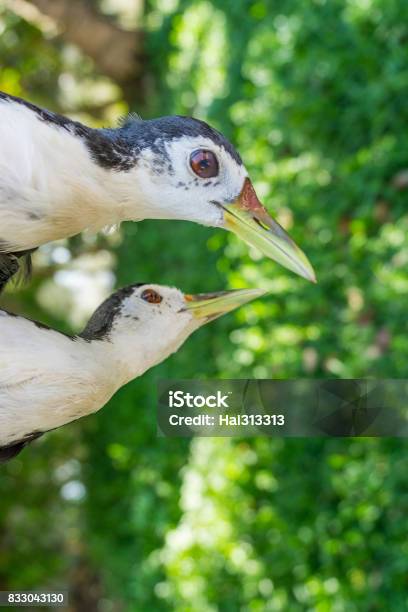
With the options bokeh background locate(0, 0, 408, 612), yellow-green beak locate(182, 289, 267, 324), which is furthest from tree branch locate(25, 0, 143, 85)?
yellow-green beak locate(182, 289, 267, 324)

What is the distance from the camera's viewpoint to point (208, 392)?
1.97m

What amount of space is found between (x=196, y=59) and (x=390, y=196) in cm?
119

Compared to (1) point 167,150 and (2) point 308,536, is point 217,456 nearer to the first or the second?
(2) point 308,536

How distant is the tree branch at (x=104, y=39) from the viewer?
12.8 feet

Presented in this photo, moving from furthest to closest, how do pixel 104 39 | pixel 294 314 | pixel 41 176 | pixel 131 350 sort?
1. pixel 104 39
2. pixel 294 314
3. pixel 131 350
4. pixel 41 176

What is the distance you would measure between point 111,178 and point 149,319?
197 mm

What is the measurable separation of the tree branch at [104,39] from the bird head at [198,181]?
10.3ft

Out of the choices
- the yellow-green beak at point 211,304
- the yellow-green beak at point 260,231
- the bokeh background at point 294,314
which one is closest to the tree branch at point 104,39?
the bokeh background at point 294,314

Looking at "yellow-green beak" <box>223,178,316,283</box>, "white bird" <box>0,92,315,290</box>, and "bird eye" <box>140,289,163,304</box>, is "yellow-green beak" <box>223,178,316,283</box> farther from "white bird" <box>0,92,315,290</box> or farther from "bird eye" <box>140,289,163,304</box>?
"bird eye" <box>140,289,163,304</box>

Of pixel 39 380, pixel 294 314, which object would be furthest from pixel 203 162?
pixel 294 314

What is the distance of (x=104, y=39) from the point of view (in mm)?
3971

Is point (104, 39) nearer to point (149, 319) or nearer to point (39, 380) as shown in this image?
point (149, 319)

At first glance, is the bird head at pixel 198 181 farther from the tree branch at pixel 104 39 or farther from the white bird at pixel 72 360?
the tree branch at pixel 104 39

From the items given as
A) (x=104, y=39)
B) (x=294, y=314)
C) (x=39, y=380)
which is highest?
(x=104, y=39)
